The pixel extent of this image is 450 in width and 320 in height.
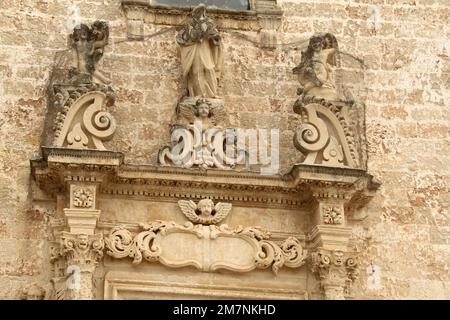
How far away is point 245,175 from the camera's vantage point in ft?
34.5

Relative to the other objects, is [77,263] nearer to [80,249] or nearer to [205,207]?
[80,249]

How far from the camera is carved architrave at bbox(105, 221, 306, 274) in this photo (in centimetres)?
1022

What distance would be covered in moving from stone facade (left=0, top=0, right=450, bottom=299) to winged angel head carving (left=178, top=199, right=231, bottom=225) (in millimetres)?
72

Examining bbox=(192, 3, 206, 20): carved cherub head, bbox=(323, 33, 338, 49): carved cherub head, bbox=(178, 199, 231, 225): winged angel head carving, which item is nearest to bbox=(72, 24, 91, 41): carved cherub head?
bbox=(192, 3, 206, 20): carved cherub head

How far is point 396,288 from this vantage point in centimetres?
1061

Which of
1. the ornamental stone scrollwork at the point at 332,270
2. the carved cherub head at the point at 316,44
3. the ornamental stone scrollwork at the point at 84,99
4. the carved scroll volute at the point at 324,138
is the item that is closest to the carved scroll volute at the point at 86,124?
the ornamental stone scrollwork at the point at 84,99

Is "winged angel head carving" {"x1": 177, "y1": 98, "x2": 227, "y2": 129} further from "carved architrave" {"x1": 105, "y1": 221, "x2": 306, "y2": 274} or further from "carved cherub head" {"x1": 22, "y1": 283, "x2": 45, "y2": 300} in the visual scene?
"carved cherub head" {"x1": 22, "y1": 283, "x2": 45, "y2": 300}

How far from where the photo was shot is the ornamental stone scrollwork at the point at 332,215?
1042 cm

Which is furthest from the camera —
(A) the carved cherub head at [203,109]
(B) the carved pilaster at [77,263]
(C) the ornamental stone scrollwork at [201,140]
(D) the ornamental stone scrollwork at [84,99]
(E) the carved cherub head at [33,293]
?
(A) the carved cherub head at [203,109]

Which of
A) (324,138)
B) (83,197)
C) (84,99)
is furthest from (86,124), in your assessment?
(324,138)

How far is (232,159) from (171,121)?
0.64m

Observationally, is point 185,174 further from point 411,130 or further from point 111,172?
point 411,130

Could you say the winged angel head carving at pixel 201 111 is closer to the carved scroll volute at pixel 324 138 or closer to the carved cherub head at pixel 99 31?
the carved scroll volute at pixel 324 138
